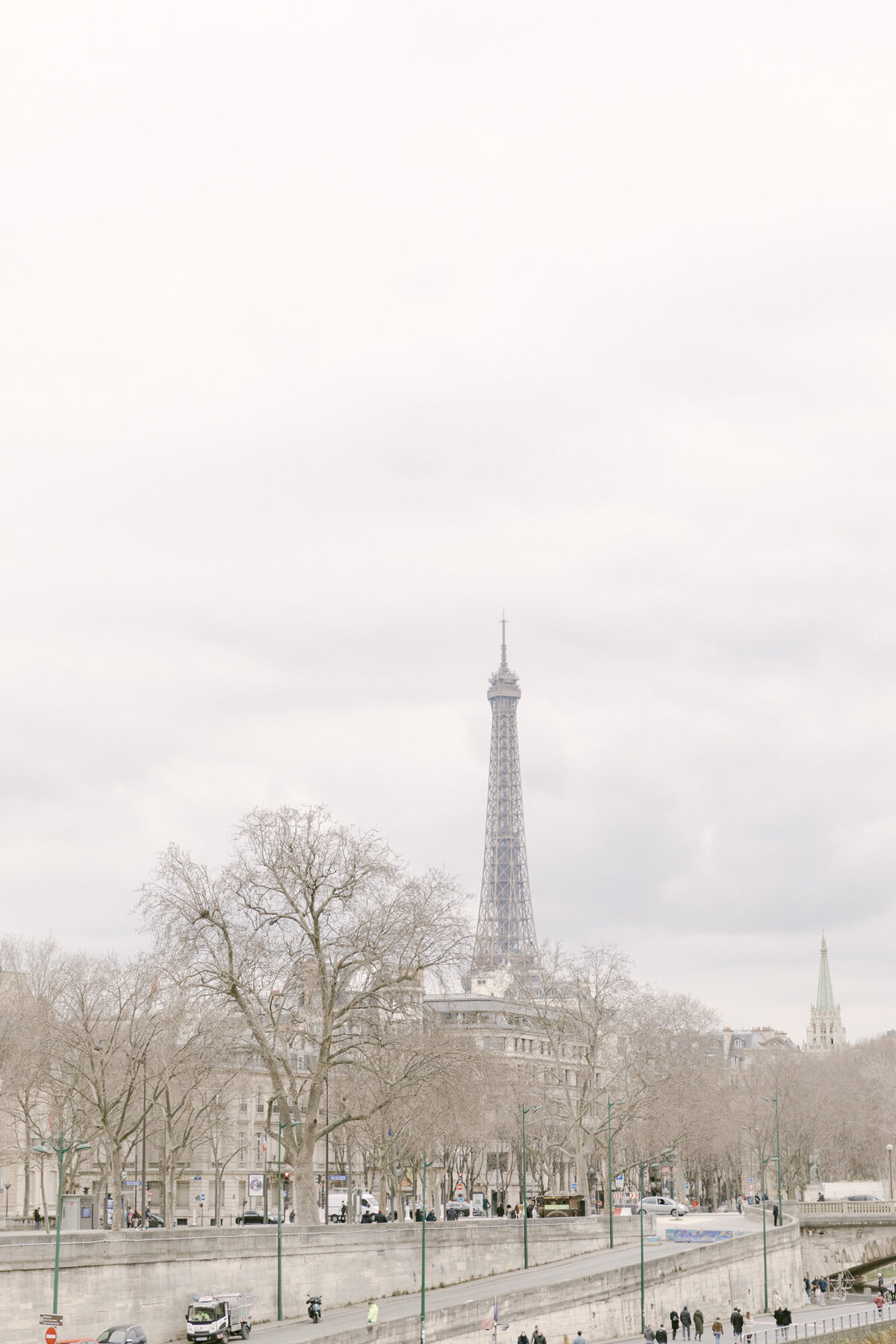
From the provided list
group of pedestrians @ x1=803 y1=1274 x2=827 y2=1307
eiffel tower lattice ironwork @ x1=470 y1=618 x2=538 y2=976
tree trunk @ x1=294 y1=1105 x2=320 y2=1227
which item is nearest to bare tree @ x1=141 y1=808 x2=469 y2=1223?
tree trunk @ x1=294 y1=1105 x2=320 y2=1227

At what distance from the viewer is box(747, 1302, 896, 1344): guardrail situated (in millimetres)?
55741

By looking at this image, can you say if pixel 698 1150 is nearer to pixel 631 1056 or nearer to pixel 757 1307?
pixel 631 1056

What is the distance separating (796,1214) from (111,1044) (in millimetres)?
41712

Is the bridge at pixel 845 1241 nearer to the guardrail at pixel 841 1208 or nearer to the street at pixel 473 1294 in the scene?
the guardrail at pixel 841 1208

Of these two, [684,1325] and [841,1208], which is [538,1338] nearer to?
[684,1325]

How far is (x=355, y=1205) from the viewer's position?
8344 cm

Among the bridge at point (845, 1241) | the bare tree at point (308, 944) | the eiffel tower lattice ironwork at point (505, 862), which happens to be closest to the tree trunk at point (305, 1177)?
the bare tree at point (308, 944)

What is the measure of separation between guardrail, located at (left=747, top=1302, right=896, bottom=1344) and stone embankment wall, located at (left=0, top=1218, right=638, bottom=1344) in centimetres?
899

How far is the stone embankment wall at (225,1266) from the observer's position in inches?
1660

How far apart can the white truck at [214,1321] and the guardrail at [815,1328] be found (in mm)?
17070

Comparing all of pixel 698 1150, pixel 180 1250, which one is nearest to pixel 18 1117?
pixel 180 1250

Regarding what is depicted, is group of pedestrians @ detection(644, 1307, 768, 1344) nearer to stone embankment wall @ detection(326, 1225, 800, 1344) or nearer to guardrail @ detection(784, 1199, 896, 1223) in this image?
stone embankment wall @ detection(326, 1225, 800, 1344)

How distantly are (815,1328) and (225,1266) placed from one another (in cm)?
2296

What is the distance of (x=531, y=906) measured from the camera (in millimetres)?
190375
